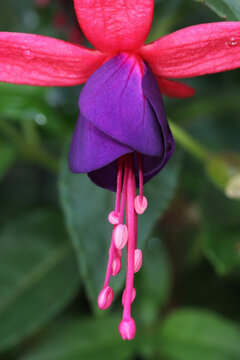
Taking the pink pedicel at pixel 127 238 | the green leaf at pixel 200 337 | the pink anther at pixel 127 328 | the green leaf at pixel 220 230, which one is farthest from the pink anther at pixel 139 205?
the green leaf at pixel 200 337

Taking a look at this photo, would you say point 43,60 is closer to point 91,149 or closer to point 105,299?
point 91,149

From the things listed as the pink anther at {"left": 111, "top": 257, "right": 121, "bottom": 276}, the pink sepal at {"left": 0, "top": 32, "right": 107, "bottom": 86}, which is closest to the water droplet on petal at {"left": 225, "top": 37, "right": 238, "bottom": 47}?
the pink sepal at {"left": 0, "top": 32, "right": 107, "bottom": 86}

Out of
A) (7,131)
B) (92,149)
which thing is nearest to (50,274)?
(7,131)

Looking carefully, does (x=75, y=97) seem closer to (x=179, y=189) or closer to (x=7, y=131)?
(x=7, y=131)

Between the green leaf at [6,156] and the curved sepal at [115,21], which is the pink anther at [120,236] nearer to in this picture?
the curved sepal at [115,21]

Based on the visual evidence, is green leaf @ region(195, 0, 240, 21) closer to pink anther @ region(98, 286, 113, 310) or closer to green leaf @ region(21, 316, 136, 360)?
pink anther @ region(98, 286, 113, 310)

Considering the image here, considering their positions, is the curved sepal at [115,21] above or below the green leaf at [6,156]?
above
